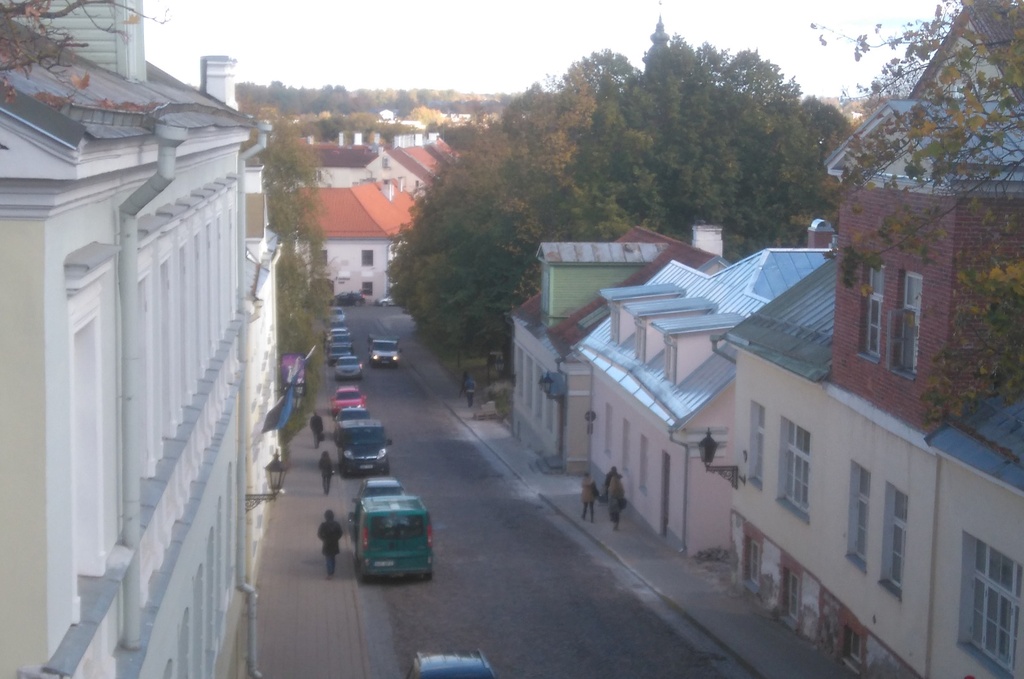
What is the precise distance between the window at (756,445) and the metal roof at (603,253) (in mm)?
16827

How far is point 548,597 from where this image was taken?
21.5m

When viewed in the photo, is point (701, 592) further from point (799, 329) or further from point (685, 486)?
point (799, 329)

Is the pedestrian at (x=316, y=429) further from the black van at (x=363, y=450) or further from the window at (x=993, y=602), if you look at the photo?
the window at (x=993, y=602)

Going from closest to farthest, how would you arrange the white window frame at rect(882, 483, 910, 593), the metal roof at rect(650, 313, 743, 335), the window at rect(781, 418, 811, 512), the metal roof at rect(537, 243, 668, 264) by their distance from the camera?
the white window frame at rect(882, 483, 910, 593), the window at rect(781, 418, 811, 512), the metal roof at rect(650, 313, 743, 335), the metal roof at rect(537, 243, 668, 264)

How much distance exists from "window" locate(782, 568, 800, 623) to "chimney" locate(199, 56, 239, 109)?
1111 cm

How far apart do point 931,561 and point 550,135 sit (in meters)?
Answer: 38.5

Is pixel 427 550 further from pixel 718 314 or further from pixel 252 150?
pixel 252 150

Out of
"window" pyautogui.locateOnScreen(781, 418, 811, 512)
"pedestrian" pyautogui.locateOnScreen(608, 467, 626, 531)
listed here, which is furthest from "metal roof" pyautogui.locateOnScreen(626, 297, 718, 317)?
"window" pyautogui.locateOnScreen(781, 418, 811, 512)

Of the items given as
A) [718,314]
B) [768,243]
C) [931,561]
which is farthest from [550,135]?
[931,561]

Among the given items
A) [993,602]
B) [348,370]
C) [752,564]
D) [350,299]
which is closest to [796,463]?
[752,564]

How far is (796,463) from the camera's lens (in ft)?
61.6

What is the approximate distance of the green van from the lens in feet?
75.4

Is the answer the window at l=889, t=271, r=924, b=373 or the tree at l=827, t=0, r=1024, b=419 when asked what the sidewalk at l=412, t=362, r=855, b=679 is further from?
the tree at l=827, t=0, r=1024, b=419

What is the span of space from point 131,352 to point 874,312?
443 inches
